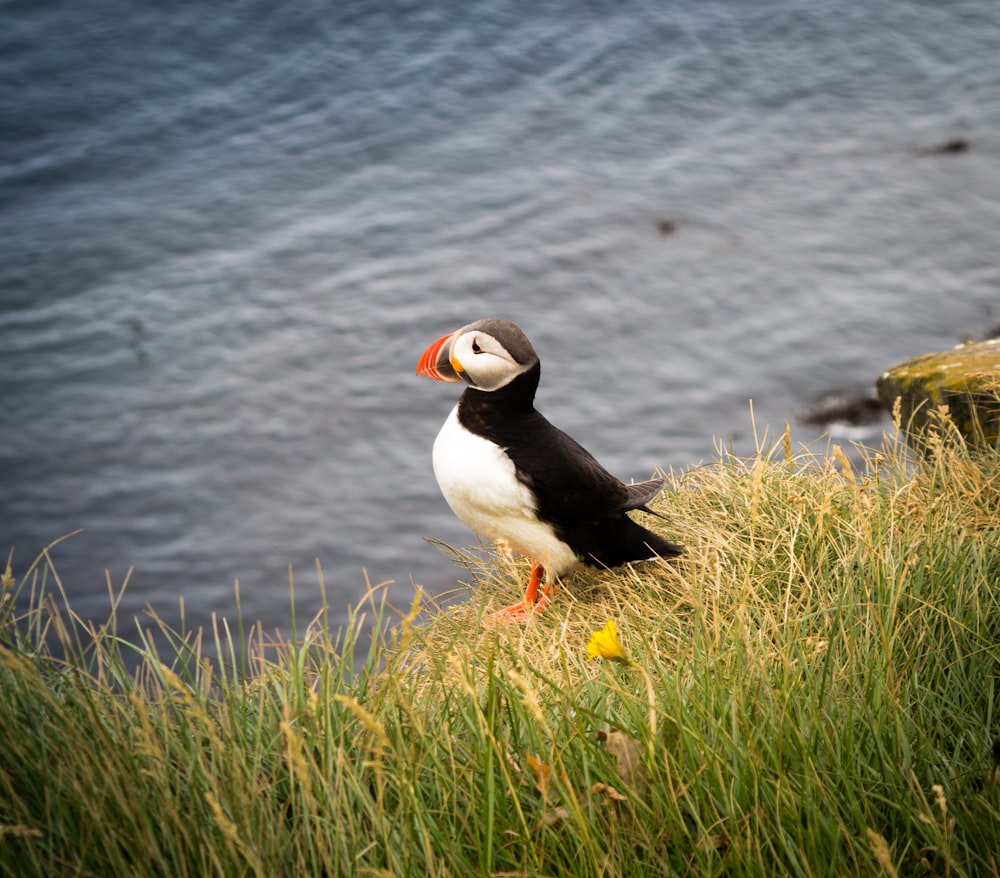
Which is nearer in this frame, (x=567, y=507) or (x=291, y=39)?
(x=567, y=507)

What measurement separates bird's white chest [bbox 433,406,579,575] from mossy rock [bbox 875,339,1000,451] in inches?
60.8

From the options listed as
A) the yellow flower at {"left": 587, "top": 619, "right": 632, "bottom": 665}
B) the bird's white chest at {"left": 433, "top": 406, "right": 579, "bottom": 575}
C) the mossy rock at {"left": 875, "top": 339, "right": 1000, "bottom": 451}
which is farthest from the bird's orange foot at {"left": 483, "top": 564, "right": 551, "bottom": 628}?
the yellow flower at {"left": 587, "top": 619, "right": 632, "bottom": 665}

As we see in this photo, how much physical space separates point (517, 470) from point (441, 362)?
0.44 meters

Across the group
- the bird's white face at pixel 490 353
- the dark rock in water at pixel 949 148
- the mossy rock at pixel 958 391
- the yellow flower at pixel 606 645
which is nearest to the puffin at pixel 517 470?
the bird's white face at pixel 490 353

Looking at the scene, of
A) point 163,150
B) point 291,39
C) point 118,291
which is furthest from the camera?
point 291,39

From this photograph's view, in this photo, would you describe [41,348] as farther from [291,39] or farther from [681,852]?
[681,852]

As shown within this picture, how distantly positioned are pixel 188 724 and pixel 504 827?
2.33 ft

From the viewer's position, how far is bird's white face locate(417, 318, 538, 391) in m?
3.37

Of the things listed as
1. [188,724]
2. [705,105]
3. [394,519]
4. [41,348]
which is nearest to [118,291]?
[41,348]

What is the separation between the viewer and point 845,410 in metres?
8.45

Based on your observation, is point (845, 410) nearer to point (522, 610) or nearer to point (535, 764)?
point (522, 610)

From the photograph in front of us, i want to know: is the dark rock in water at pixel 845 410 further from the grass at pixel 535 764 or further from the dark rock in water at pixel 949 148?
the grass at pixel 535 764

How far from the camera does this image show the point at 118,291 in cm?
1073

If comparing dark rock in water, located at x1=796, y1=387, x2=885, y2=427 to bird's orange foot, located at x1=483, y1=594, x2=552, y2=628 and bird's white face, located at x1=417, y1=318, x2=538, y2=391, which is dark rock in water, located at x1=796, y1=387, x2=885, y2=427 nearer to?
bird's orange foot, located at x1=483, y1=594, x2=552, y2=628
